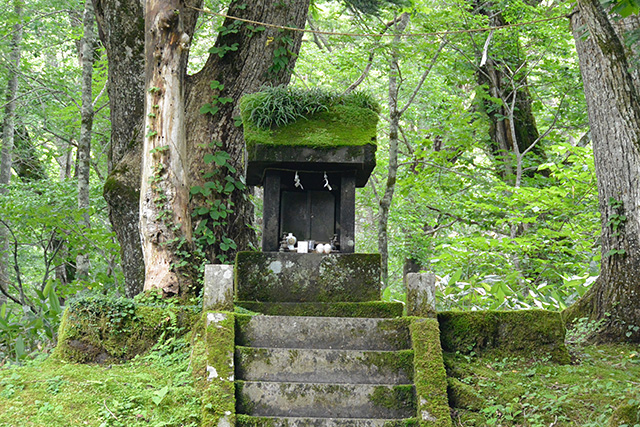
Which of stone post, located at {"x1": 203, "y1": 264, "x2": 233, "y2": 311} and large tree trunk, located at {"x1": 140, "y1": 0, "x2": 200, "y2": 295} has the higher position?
large tree trunk, located at {"x1": 140, "y1": 0, "x2": 200, "y2": 295}

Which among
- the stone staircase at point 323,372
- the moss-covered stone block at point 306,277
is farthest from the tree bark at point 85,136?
the stone staircase at point 323,372

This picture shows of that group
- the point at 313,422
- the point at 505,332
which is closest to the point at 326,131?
the point at 505,332

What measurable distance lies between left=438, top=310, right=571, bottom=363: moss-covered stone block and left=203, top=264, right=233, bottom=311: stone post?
1987 mm

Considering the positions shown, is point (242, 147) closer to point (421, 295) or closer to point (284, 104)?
point (284, 104)

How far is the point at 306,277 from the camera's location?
593cm

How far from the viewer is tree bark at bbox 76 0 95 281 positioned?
9.34 meters

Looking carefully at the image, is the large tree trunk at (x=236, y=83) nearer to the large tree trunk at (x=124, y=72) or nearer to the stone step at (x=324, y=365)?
the large tree trunk at (x=124, y=72)

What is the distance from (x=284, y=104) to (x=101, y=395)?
11.1 feet

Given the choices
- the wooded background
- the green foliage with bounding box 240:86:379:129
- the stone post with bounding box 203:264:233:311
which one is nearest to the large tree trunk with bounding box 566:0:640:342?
the wooded background

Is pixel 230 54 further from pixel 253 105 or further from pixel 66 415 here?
pixel 66 415

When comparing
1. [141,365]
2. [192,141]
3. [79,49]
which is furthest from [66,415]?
[79,49]

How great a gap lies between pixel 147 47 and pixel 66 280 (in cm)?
780

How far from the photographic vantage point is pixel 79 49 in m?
13.7

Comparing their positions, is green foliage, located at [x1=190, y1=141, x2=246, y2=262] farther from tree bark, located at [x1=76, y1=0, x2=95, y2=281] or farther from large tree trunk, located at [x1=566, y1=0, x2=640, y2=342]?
large tree trunk, located at [x1=566, y1=0, x2=640, y2=342]
